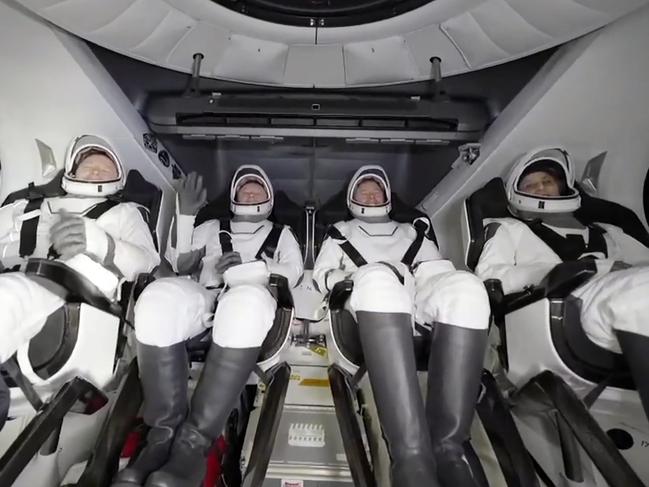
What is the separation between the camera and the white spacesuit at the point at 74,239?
4.46 ft

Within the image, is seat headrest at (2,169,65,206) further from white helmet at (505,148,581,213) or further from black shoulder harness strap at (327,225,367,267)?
white helmet at (505,148,581,213)

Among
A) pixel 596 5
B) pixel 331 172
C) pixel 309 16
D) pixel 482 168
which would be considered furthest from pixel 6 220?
pixel 596 5

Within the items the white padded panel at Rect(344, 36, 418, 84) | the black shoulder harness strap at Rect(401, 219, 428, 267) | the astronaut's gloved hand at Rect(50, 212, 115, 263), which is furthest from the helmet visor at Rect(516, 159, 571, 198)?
the astronaut's gloved hand at Rect(50, 212, 115, 263)

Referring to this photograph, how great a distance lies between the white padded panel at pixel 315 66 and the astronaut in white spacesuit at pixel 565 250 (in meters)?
0.93

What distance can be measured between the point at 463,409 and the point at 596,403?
0.47 m

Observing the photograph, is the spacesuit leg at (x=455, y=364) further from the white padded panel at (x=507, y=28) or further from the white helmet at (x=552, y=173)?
the white padded panel at (x=507, y=28)

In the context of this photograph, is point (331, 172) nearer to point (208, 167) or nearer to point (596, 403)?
point (208, 167)

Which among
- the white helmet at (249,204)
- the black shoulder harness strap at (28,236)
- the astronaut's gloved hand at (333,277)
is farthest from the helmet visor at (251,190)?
the black shoulder harness strap at (28,236)

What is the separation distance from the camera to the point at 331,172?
297 cm

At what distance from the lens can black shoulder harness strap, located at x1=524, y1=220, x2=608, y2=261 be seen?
191 centimetres

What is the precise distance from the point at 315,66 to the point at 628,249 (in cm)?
153

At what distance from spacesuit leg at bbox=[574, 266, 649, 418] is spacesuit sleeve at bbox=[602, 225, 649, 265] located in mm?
608

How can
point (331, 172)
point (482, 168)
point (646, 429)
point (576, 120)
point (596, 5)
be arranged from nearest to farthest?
point (646, 429)
point (596, 5)
point (576, 120)
point (482, 168)
point (331, 172)

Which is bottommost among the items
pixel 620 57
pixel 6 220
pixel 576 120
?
pixel 6 220
